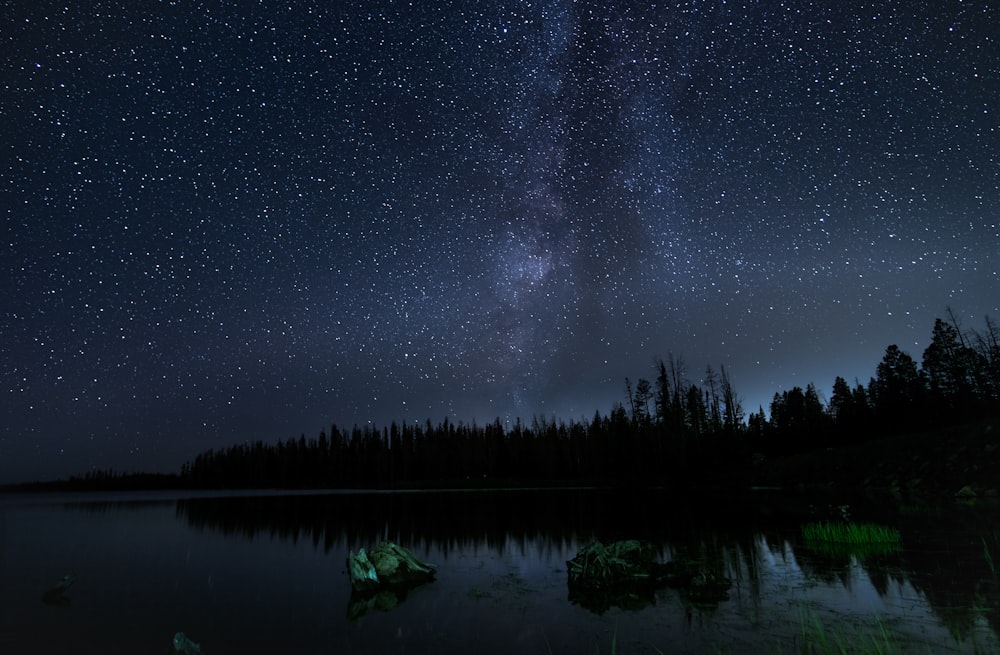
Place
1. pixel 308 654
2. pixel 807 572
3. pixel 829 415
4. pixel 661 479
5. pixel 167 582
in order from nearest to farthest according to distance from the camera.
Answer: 1. pixel 308 654
2. pixel 807 572
3. pixel 167 582
4. pixel 661 479
5. pixel 829 415

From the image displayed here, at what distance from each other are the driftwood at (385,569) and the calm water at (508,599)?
71 cm

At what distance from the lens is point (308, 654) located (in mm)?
12945

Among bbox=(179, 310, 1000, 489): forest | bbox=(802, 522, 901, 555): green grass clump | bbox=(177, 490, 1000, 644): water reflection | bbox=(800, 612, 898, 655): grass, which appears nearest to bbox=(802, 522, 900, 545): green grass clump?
bbox=(802, 522, 901, 555): green grass clump

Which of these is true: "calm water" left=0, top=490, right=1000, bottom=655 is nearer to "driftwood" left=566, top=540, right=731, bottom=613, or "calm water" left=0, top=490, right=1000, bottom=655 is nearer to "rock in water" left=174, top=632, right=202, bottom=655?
"driftwood" left=566, top=540, right=731, bottom=613

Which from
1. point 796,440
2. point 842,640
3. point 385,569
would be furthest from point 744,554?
point 796,440

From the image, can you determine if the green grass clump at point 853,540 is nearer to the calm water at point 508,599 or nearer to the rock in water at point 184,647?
the calm water at point 508,599

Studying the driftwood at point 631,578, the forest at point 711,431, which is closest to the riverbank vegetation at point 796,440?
the forest at point 711,431

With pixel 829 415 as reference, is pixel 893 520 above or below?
below

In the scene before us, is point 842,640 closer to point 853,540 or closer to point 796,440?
point 853,540

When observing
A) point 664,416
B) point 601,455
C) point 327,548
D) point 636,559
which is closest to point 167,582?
point 327,548

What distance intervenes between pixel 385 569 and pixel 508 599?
227 inches

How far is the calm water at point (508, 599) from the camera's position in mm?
12672

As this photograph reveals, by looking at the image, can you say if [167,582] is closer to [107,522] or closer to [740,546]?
[740,546]

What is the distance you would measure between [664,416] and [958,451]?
72.0m
